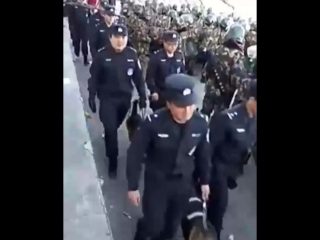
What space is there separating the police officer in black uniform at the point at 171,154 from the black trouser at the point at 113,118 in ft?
3.05

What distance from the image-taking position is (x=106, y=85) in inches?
156

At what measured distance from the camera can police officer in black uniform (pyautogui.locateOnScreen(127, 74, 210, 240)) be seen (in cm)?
299

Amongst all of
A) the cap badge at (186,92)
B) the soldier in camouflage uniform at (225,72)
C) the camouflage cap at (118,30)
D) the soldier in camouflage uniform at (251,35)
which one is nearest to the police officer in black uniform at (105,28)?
the camouflage cap at (118,30)

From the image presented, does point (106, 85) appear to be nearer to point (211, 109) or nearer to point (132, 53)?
point (132, 53)

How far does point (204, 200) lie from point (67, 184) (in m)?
0.93

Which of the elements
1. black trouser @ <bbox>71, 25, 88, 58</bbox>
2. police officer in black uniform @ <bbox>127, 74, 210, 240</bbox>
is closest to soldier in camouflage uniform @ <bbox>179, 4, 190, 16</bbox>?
black trouser @ <bbox>71, 25, 88, 58</bbox>

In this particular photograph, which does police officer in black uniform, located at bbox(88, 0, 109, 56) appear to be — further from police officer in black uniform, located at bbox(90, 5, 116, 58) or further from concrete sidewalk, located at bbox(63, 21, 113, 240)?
concrete sidewalk, located at bbox(63, 21, 113, 240)

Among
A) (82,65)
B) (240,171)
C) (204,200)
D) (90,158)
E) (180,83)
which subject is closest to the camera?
(180,83)

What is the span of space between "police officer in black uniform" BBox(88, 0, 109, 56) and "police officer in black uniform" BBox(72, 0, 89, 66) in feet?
0.20

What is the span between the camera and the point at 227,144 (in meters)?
3.29

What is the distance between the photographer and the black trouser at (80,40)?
509cm

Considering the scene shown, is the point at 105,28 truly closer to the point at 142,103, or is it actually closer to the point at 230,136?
the point at 142,103

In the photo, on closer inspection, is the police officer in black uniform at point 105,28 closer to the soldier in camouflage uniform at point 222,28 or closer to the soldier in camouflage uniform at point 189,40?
the soldier in camouflage uniform at point 189,40
